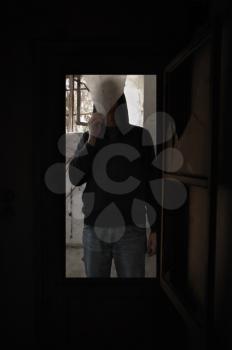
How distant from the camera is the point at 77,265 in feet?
12.6

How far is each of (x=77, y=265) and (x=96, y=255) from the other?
2026mm

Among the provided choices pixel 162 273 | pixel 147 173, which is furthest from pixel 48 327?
pixel 147 173

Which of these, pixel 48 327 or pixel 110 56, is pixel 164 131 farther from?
pixel 48 327

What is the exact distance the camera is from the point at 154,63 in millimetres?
1778

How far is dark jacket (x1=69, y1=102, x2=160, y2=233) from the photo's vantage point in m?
1.90

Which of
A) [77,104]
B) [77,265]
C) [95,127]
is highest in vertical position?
→ [77,104]

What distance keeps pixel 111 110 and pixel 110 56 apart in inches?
14.4

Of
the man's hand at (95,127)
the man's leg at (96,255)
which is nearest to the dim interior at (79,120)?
the man's hand at (95,127)

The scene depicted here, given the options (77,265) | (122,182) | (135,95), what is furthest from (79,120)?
(122,182)

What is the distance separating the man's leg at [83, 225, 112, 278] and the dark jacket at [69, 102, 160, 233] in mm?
82

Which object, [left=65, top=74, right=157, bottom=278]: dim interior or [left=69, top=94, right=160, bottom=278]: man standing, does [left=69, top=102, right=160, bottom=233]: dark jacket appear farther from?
[left=65, top=74, right=157, bottom=278]: dim interior

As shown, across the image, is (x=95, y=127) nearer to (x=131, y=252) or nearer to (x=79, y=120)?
(x=131, y=252)

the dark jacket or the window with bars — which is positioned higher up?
the window with bars

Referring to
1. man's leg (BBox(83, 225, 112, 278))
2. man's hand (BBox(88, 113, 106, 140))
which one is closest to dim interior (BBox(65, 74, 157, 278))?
man's hand (BBox(88, 113, 106, 140))
